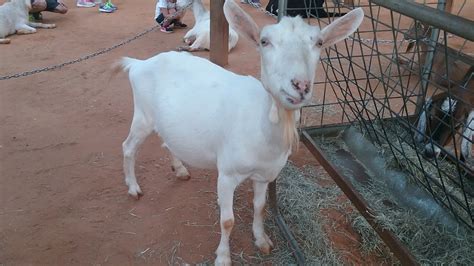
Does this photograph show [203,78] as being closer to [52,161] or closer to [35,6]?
[52,161]

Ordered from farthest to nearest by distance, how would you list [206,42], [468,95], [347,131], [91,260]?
1. [206,42]
2. [347,131]
3. [468,95]
4. [91,260]

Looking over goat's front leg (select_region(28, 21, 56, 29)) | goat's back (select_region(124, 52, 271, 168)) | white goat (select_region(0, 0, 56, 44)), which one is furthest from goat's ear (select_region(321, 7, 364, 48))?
goat's front leg (select_region(28, 21, 56, 29))

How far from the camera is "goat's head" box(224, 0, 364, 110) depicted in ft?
5.60

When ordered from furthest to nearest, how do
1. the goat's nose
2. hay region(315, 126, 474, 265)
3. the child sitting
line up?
the child sitting → hay region(315, 126, 474, 265) → the goat's nose

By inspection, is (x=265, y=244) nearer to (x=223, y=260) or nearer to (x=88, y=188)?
(x=223, y=260)

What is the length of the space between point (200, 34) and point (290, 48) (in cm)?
451

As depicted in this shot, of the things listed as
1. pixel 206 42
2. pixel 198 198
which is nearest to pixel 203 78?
pixel 198 198

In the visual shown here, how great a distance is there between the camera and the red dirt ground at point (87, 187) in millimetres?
2619

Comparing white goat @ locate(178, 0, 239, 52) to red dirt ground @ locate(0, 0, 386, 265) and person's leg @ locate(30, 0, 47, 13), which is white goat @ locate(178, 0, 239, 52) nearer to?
red dirt ground @ locate(0, 0, 386, 265)

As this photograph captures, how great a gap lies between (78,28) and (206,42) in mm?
2304

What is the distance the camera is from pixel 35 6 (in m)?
7.19

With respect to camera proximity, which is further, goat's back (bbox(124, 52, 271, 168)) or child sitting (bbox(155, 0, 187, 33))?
child sitting (bbox(155, 0, 187, 33))

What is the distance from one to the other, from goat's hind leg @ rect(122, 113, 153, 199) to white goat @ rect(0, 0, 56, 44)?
436cm

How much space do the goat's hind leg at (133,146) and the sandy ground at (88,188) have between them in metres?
0.08
